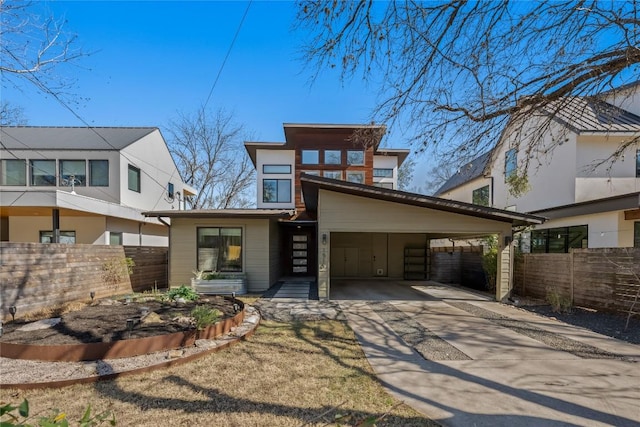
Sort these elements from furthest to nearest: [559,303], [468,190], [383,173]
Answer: [468,190]
[383,173]
[559,303]

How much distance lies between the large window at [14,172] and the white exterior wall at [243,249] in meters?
8.71

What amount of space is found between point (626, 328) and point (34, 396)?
9.36 meters

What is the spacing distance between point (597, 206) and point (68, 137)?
22002mm

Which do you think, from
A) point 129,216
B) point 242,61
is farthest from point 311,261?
point 242,61

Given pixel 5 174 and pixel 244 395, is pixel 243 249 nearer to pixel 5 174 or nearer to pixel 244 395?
pixel 244 395

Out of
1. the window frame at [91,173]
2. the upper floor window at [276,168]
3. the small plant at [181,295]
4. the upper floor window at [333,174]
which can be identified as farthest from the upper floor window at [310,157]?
the small plant at [181,295]

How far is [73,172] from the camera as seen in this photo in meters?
13.2

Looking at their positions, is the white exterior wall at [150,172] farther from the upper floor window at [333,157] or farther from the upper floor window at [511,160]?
the upper floor window at [511,160]

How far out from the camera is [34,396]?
3.19 metres

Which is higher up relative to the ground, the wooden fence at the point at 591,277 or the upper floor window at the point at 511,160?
the upper floor window at the point at 511,160

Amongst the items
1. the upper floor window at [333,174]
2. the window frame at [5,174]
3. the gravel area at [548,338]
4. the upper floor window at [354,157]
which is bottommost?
the gravel area at [548,338]

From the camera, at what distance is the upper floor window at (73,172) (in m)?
13.1

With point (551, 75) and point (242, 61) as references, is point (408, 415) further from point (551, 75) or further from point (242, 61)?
point (242, 61)

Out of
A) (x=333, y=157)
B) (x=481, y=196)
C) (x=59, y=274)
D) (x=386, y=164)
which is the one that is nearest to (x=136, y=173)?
(x=59, y=274)
